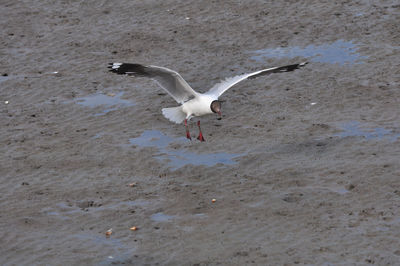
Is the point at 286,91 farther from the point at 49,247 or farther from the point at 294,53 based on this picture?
the point at 49,247

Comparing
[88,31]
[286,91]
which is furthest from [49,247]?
[88,31]

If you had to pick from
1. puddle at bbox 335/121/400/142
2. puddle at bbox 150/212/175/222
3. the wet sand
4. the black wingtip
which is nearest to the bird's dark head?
the wet sand

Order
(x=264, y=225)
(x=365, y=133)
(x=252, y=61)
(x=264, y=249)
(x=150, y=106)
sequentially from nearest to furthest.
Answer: (x=264, y=249)
(x=264, y=225)
(x=365, y=133)
(x=150, y=106)
(x=252, y=61)

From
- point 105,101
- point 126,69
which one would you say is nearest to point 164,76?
point 126,69

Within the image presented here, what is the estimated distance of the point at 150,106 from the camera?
41.9 ft

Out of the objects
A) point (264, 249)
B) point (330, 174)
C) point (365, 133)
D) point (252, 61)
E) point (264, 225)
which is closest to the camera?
point (264, 249)

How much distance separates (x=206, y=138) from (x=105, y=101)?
7.73ft

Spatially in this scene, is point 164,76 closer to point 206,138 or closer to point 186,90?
point 186,90

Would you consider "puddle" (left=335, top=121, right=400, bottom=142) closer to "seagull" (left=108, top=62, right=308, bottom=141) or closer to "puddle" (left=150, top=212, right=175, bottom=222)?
"seagull" (left=108, top=62, right=308, bottom=141)

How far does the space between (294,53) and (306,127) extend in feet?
10.8

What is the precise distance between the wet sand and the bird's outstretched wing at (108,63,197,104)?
0.75 m

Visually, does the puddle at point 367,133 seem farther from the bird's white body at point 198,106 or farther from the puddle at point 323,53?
the puddle at point 323,53

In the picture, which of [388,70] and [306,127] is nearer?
[306,127]

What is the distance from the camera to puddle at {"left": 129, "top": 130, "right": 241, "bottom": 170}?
10.8 meters
